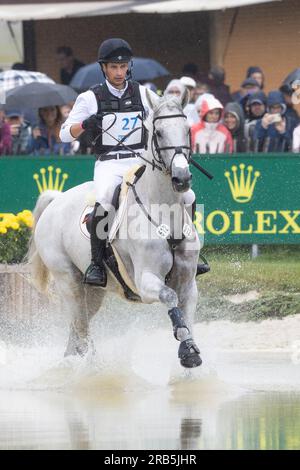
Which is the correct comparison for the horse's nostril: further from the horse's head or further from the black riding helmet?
the black riding helmet

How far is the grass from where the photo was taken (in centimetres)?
1498

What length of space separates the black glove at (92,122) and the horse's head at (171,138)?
2.67 feet

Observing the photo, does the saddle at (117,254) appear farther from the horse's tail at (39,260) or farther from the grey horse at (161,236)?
the horse's tail at (39,260)

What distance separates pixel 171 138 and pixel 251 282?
5.81 metres

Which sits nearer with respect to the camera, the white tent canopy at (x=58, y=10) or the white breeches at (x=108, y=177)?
the white breeches at (x=108, y=177)

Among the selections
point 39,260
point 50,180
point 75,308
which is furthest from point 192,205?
point 50,180

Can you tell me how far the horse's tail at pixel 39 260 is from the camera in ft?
42.4

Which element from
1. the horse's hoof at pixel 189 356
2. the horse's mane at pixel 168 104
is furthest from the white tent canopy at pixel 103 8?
the horse's hoof at pixel 189 356

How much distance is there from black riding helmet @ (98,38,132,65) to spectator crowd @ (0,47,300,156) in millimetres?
5311

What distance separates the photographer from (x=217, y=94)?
19984 millimetres

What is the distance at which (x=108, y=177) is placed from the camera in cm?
1137
